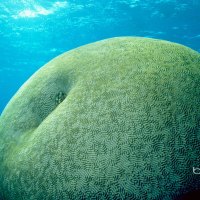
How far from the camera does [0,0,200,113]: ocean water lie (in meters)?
20.1

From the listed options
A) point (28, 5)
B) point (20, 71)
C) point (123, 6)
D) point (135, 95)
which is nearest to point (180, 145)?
point (135, 95)

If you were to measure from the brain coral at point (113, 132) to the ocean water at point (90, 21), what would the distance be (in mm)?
19011

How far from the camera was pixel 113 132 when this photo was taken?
149 cm

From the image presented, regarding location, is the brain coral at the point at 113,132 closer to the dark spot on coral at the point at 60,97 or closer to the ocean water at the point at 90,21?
the dark spot on coral at the point at 60,97

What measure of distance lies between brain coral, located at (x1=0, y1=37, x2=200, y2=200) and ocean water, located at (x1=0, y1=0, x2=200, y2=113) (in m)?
19.0

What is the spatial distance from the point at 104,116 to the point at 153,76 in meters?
0.45

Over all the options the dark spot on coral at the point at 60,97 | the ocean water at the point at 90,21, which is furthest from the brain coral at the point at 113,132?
the ocean water at the point at 90,21

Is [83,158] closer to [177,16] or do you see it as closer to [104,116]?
[104,116]

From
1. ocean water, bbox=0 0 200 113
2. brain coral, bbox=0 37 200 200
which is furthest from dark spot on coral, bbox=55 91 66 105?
ocean water, bbox=0 0 200 113

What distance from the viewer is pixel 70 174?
150 centimetres

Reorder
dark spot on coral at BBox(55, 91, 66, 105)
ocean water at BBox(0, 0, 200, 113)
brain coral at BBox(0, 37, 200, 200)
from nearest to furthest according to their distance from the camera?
brain coral at BBox(0, 37, 200, 200), dark spot on coral at BBox(55, 91, 66, 105), ocean water at BBox(0, 0, 200, 113)

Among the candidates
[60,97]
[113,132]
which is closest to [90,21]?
[60,97]

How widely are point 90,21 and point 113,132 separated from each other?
2367 cm

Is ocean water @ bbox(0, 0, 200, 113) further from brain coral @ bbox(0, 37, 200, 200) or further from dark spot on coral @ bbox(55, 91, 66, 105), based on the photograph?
dark spot on coral @ bbox(55, 91, 66, 105)
